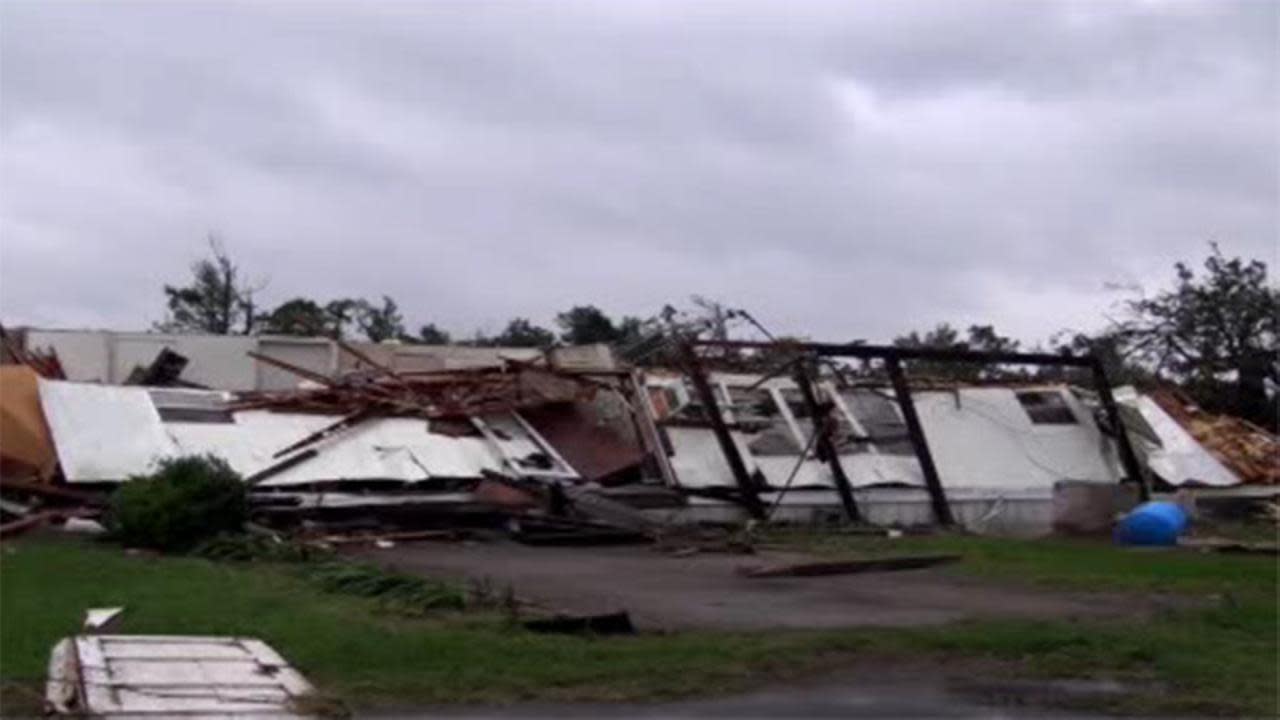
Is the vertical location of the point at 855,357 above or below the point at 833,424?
above

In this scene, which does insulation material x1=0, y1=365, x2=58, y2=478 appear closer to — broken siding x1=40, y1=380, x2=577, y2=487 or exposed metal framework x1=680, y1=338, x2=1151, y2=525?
broken siding x1=40, y1=380, x2=577, y2=487

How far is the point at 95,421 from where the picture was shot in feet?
75.2

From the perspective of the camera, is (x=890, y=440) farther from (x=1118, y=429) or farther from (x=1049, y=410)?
(x=1118, y=429)

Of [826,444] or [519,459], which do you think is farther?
[826,444]

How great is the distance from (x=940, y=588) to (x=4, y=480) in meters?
11.6

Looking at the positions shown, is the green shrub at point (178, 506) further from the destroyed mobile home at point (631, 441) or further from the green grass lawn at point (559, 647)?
the green grass lawn at point (559, 647)

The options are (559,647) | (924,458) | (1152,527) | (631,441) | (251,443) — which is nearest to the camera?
(559,647)

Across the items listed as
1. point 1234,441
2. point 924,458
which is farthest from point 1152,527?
point 1234,441

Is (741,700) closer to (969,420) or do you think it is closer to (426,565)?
(426,565)

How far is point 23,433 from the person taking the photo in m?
22.0

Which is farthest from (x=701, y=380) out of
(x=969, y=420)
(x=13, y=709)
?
(x=13, y=709)

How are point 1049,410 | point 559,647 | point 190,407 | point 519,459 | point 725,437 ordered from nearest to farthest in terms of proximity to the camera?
1. point 559,647
2. point 190,407
3. point 519,459
4. point 725,437
5. point 1049,410

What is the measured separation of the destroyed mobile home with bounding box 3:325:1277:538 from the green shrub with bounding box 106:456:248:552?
175 cm

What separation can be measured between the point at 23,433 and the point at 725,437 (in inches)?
394
